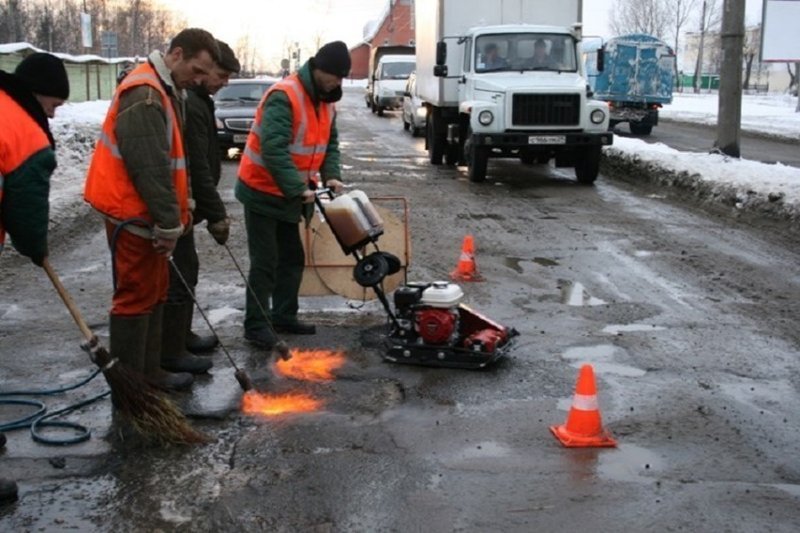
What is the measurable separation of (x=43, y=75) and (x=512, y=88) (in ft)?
40.0

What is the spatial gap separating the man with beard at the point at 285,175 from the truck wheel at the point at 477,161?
9542mm

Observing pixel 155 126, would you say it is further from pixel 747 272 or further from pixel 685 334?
pixel 747 272

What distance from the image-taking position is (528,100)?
15773 mm

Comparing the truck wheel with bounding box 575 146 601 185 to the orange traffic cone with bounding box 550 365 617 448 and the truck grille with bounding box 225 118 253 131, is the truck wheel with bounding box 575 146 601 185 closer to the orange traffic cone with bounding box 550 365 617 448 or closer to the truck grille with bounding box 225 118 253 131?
the truck grille with bounding box 225 118 253 131

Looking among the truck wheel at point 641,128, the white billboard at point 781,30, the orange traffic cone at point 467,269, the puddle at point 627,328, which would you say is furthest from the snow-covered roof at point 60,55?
the truck wheel at point 641,128

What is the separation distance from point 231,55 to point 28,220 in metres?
1.67

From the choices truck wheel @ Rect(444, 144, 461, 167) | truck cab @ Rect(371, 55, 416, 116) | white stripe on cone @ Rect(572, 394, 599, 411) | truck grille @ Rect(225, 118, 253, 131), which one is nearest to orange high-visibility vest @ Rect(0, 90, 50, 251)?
white stripe on cone @ Rect(572, 394, 599, 411)

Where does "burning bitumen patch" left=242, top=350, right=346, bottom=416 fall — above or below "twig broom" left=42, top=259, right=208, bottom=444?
below

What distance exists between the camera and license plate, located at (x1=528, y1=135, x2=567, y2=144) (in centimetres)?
1578

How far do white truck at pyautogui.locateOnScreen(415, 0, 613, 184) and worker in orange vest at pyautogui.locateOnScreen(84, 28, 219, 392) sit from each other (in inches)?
440

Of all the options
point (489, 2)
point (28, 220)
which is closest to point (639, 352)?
point (28, 220)

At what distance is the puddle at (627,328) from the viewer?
6.80m

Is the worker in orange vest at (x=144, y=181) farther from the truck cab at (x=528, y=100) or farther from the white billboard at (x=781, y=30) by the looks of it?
the white billboard at (x=781, y=30)

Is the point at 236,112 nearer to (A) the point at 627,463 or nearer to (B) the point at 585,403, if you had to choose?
(B) the point at 585,403
